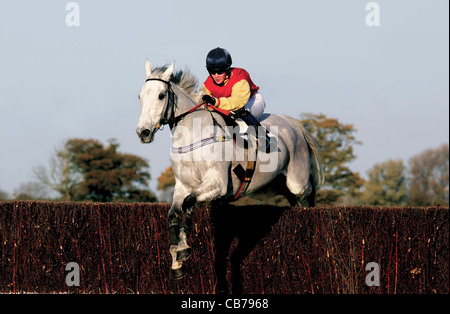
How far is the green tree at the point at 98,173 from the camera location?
46.6 metres

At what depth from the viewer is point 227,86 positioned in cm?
783

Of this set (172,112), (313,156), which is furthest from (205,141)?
(313,156)

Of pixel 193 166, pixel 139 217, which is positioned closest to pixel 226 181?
pixel 193 166

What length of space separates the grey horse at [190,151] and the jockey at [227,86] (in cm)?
23

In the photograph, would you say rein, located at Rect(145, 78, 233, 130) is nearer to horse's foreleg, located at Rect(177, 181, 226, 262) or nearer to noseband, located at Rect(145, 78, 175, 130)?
noseband, located at Rect(145, 78, 175, 130)

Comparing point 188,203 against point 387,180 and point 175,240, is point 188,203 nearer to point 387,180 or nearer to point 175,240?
point 175,240

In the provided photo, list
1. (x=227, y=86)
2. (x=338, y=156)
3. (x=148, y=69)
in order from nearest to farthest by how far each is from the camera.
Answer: (x=148, y=69) < (x=227, y=86) < (x=338, y=156)

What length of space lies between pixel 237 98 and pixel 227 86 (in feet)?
0.90

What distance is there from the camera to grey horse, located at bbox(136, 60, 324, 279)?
7008 mm

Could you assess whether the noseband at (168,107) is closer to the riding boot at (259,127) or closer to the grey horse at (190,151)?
the grey horse at (190,151)

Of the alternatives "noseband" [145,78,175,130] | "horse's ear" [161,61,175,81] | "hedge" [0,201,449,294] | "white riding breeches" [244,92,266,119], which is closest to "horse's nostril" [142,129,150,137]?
"noseband" [145,78,175,130]

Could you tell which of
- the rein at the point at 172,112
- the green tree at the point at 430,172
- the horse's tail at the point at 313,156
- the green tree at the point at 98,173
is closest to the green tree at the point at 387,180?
the green tree at the point at 430,172

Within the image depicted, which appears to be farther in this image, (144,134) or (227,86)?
(227,86)
